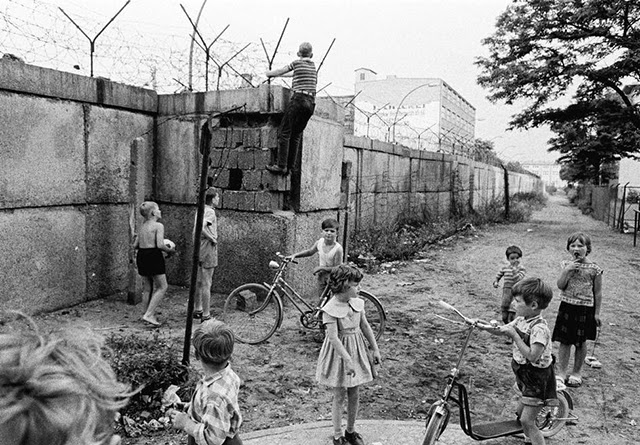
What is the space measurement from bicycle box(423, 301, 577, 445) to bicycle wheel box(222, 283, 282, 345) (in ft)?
8.91

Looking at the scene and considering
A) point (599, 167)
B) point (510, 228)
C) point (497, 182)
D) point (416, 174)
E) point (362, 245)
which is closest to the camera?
point (362, 245)

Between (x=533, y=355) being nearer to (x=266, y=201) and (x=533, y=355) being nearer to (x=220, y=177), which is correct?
(x=266, y=201)

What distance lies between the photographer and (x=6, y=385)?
787mm

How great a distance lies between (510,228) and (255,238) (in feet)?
46.8

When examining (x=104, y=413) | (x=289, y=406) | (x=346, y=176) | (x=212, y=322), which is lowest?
(x=289, y=406)

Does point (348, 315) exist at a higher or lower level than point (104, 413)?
lower

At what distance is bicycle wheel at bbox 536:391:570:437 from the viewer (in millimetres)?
3850

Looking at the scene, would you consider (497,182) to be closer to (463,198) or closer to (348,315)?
(463,198)

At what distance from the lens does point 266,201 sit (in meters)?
7.32

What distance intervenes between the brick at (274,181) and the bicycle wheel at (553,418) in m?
4.46

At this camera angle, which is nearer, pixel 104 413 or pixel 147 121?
pixel 104 413

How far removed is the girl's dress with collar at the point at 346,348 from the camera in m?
3.61

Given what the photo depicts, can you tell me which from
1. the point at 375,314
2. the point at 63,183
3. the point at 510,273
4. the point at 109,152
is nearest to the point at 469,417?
the point at 510,273

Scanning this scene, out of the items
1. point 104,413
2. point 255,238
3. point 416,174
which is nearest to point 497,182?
point 416,174
